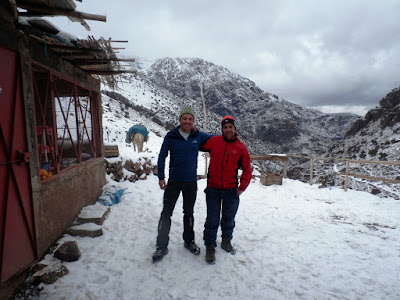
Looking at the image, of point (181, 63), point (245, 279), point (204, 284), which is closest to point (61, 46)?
point (204, 284)

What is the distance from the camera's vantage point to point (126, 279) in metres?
2.62

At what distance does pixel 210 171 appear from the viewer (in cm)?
308

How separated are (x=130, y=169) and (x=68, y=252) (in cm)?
477

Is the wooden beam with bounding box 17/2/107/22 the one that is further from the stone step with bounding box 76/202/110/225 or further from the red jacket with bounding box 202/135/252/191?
the stone step with bounding box 76/202/110/225

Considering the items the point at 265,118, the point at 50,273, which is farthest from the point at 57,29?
the point at 265,118

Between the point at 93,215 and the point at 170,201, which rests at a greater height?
the point at 170,201

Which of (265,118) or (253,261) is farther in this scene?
(265,118)

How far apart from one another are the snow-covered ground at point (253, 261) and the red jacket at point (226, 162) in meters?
1.12

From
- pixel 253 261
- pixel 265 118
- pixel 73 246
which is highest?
pixel 265 118

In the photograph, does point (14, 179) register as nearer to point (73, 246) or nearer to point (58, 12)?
point (73, 246)

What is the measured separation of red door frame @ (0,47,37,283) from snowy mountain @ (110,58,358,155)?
220 feet

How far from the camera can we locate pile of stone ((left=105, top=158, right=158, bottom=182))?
22.6 ft

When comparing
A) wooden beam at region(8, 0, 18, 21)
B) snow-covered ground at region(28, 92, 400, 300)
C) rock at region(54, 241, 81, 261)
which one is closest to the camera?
wooden beam at region(8, 0, 18, 21)

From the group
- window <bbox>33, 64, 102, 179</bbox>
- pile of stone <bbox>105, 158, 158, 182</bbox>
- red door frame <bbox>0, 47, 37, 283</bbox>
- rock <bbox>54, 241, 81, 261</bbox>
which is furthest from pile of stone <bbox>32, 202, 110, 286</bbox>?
pile of stone <bbox>105, 158, 158, 182</bbox>
